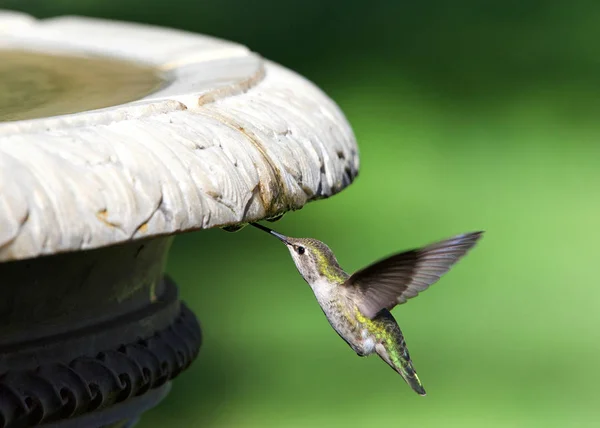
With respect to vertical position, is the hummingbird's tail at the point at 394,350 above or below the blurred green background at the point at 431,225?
above

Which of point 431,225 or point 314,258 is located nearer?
point 314,258

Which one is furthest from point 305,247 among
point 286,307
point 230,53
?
point 286,307

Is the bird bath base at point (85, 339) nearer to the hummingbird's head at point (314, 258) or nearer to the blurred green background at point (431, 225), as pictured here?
the hummingbird's head at point (314, 258)

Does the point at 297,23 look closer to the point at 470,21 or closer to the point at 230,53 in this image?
the point at 470,21

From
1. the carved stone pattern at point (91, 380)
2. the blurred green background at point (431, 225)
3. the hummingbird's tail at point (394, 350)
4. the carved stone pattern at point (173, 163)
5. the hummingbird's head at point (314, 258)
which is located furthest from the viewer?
the blurred green background at point (431, 225)

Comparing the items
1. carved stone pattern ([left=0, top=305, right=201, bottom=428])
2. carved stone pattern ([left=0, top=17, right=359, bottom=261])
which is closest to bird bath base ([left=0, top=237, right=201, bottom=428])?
carved stone pattern ([left=0, top=305, right=201, bottom=428])

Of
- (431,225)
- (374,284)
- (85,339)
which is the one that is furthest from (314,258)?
(431,225)

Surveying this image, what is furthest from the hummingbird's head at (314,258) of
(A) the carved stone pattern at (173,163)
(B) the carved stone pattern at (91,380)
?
(B) the carved stone pattern at (91,380)

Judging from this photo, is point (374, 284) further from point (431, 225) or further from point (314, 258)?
point (431, 225)

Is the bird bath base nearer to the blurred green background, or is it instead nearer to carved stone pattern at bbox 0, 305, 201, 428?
carved stone pattern at bbox 0, 305, 201, 428
